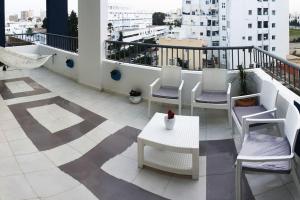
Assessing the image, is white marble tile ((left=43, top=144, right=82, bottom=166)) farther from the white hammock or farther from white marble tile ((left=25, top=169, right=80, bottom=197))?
the white hammock

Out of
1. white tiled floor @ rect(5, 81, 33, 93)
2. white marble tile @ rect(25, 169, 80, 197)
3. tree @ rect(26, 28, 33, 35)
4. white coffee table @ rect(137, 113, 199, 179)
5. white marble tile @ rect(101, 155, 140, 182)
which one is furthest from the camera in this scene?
tree @ rect(26, 28, 33, 35)

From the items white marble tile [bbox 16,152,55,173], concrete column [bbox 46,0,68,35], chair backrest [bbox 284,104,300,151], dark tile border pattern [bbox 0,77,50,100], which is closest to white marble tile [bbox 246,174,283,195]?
chair backrest [bbox 284,104,300,151]

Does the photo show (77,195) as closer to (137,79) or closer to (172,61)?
(137,79)

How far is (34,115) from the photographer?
4992 millimetres

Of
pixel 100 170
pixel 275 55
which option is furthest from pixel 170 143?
pixel 275 55

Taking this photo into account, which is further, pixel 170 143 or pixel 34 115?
pixel 34 115

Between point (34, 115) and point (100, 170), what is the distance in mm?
2181

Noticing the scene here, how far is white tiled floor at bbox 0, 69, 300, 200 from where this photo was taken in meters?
2.84

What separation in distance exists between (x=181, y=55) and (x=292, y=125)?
3.22 m

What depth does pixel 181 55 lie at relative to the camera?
5.73 m

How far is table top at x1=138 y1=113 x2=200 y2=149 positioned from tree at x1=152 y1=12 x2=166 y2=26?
13.0ft

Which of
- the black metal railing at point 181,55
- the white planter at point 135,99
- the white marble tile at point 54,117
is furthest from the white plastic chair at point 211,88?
the white marble tile at point 54,117

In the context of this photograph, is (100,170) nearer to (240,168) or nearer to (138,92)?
(240,168)

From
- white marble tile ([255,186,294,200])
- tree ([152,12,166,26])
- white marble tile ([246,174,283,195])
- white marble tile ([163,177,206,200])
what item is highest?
tree ([152,12,166,26])
